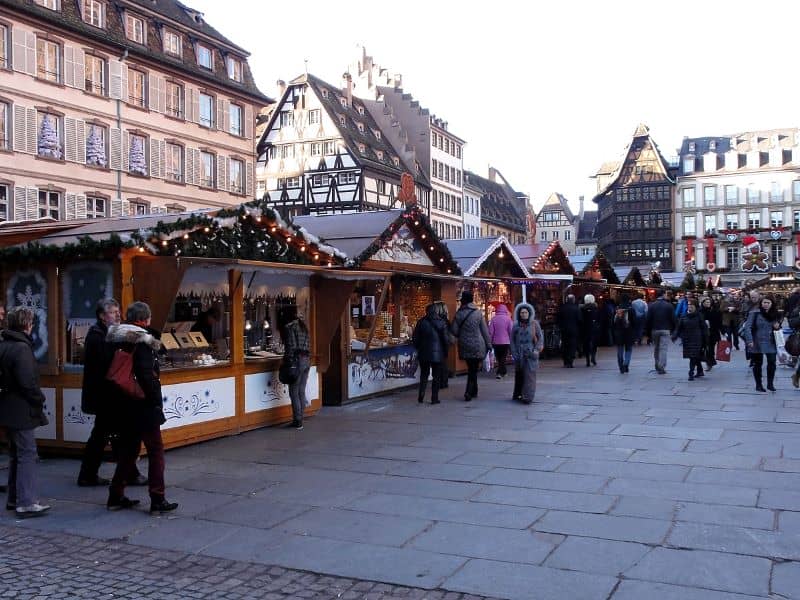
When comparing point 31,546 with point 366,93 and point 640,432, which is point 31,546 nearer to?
point 640,432

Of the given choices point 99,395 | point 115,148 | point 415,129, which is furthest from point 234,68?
point 99,395

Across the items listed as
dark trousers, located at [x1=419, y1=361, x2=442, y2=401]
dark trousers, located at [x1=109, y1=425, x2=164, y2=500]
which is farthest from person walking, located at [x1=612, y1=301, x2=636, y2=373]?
dark trousers, located at [x1=109, y1=425, x2=164, y2=500]

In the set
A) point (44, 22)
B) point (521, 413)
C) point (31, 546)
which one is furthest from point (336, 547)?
point (44, 22)

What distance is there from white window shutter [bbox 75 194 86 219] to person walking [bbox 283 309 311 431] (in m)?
25.1

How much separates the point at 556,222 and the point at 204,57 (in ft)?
262

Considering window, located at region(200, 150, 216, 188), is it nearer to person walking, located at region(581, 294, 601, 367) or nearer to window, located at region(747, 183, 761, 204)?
person walking, located at region(581, 294, 601, 367)

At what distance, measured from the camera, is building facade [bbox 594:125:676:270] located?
86725mm

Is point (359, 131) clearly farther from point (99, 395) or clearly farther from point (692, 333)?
point (99, 395)

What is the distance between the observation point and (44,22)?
31562 mm

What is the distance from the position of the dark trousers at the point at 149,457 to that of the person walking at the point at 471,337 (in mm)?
7277

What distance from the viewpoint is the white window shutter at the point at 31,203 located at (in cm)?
3083

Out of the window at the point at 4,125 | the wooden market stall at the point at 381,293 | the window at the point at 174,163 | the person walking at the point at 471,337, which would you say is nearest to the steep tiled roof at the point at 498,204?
the window at the point at 174,163

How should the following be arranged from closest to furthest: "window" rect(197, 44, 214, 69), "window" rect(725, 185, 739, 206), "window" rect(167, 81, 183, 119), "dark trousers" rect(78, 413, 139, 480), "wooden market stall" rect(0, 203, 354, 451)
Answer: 1. "dark trousers" rect(78, 413, 139, 480)
2. "wooden market stall" rect(0, 203, 354, 451)
3. "window" rect(167, 81, 183, 119)
4. "window" rect(197, 44, 214, 69)
5. "window" rect(725, 185, 739, 206)

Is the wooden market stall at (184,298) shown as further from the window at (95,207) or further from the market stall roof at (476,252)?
the window at (95,207)
